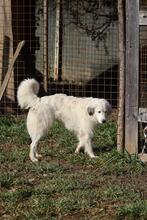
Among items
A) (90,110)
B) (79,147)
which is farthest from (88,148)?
(90,110)

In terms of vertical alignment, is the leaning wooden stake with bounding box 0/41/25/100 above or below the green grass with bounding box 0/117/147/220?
above

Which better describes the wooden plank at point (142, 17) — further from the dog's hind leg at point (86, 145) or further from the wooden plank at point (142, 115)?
the dog's hind leg at point (86, 145)

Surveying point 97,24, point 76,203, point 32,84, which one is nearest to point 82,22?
point 97,24

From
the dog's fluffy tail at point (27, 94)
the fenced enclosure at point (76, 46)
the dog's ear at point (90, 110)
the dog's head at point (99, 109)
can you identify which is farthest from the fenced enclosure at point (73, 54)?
the dog's fluffy tail at point (27, 94)

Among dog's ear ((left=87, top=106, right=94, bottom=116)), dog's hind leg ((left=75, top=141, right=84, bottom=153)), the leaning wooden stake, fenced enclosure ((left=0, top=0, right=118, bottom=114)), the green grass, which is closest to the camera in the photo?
the green grass

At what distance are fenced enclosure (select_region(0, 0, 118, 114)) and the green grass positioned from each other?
3315mm

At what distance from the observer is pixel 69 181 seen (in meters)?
6.44

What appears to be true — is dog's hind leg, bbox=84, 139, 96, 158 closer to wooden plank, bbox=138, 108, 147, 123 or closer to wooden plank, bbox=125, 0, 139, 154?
wooden plank, bbox=125, 0, 139, 154

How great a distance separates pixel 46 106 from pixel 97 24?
573 cm

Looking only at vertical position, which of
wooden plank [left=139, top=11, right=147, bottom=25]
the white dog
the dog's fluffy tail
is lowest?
the white dog

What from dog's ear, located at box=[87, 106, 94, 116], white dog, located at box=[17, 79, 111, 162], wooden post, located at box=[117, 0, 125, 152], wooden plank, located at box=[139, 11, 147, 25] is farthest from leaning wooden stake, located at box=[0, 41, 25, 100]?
wooden plank, located at box=[139, 11, 147, 25]

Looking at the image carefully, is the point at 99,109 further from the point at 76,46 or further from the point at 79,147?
the point at 76,46

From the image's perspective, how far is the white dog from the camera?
25.1ft

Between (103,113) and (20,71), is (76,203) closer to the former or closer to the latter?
(103,113)
